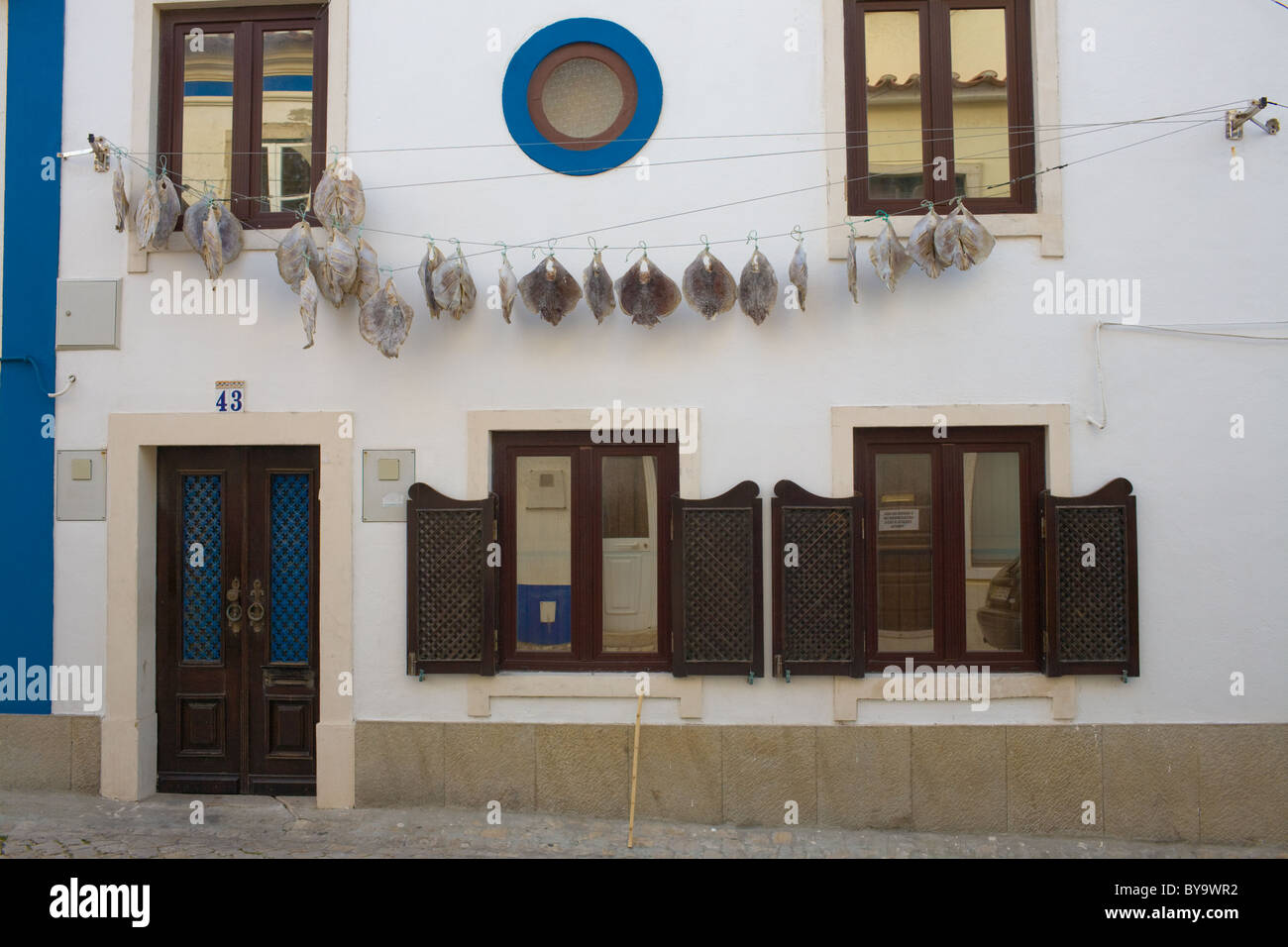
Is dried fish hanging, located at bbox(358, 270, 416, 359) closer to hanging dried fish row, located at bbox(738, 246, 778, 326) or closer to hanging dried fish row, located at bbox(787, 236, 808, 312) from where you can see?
hanging dried fish row, located at bbox(738, 246, 778, 326)

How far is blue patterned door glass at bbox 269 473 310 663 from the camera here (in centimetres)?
656

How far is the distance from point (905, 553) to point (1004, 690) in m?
1.10

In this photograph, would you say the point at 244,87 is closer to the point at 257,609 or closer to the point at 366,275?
the point at 366,275

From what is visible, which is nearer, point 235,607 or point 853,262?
point 853,262

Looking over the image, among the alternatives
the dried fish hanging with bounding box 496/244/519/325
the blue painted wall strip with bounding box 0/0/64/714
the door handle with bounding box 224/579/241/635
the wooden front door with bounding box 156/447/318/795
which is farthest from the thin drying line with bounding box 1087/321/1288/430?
the blue painted wall strip with bounding box 0/0/64/714

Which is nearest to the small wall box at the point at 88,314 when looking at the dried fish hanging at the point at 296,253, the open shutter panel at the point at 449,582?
A: the dried fish hanging at the point at 296,253

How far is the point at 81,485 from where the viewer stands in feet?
21.2

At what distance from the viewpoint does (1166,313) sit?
19.9ft

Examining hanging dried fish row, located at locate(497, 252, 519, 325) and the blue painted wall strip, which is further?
the blue painted wall strip

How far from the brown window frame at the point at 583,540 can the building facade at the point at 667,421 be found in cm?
3

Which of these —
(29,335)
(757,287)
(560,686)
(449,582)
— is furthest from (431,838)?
(29,335)

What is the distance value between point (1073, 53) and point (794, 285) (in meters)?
2.52

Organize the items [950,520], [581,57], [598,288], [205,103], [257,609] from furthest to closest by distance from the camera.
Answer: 1. [205,103]
2. [257,609]
3. [581,57]
4. [950,520]
5. [598,288]

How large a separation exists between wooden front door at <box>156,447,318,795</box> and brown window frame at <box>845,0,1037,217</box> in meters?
4.38
